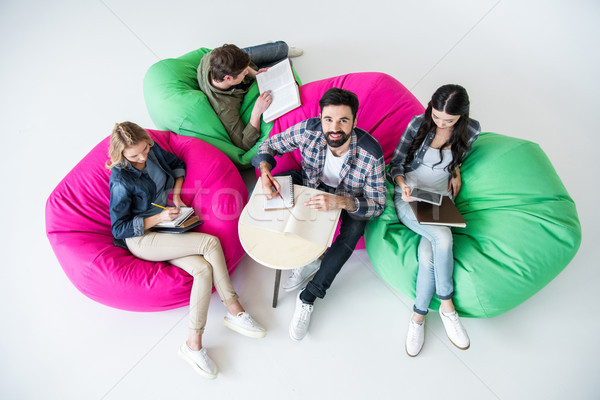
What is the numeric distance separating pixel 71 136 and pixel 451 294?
312 cm

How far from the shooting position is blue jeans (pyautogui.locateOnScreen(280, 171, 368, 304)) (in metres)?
1.70

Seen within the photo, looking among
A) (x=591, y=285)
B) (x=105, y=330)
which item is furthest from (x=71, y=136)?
(x=591, y=285)

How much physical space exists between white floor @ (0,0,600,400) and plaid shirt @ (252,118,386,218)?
601 mm

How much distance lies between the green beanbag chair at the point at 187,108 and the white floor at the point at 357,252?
0.66 meters

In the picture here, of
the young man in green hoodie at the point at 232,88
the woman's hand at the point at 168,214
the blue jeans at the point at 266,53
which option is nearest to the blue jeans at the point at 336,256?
the woman's hand at the point at 168,214

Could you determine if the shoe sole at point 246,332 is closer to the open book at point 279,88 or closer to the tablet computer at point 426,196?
the tablet computer at point 426,196

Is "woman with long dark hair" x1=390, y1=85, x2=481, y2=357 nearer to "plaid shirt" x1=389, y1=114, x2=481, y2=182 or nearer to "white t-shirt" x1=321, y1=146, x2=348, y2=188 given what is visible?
"plaid shirt" x1=389, y1=114, x2=481, y2=182

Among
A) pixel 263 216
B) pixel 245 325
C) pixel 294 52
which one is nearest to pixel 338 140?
pixel 263 216

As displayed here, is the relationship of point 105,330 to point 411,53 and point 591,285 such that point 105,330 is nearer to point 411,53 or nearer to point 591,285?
point 591,285

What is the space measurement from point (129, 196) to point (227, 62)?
0.97 m

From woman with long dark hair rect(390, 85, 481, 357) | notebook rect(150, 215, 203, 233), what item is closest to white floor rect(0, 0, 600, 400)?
woman with long dark hair rect(390, 85, 481, 357)

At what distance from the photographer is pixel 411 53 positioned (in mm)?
3055

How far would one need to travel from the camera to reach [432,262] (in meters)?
1.60

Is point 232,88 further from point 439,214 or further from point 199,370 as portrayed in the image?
point 199,370
